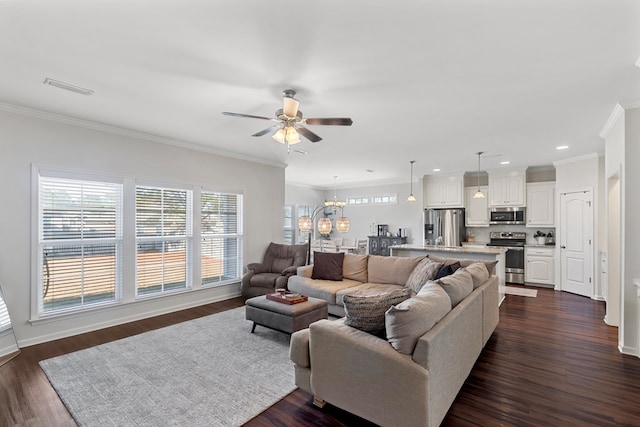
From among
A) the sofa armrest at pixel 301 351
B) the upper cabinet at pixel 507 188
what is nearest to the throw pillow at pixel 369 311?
the sofa armrest at pixel 301 351

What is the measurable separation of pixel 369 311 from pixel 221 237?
13.7 ft

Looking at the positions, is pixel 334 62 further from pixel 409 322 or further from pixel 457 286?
pixel 457 286

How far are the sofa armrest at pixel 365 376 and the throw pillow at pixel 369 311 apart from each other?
5 centimetres

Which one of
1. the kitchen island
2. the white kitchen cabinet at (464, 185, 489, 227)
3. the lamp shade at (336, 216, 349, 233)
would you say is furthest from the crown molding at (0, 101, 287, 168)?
the white kitchen cabinet at (464, 185, 489, 227)

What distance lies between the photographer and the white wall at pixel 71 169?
3449 millimetres

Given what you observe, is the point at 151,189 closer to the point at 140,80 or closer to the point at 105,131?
the point at 105,131

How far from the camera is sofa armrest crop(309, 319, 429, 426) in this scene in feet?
6.02

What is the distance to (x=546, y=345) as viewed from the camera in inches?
139

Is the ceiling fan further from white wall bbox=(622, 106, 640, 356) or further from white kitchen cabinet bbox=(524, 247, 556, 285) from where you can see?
white kitchen cabinet bbox=(524, 247, 556, 285)

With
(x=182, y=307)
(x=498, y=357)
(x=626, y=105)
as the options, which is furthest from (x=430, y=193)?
(x=182, y=307)

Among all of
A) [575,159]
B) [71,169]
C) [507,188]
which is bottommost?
[71,169]

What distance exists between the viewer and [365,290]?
4.36 m

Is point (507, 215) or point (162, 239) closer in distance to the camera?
point (162, 239)

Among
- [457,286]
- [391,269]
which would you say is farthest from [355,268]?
[457,286]
